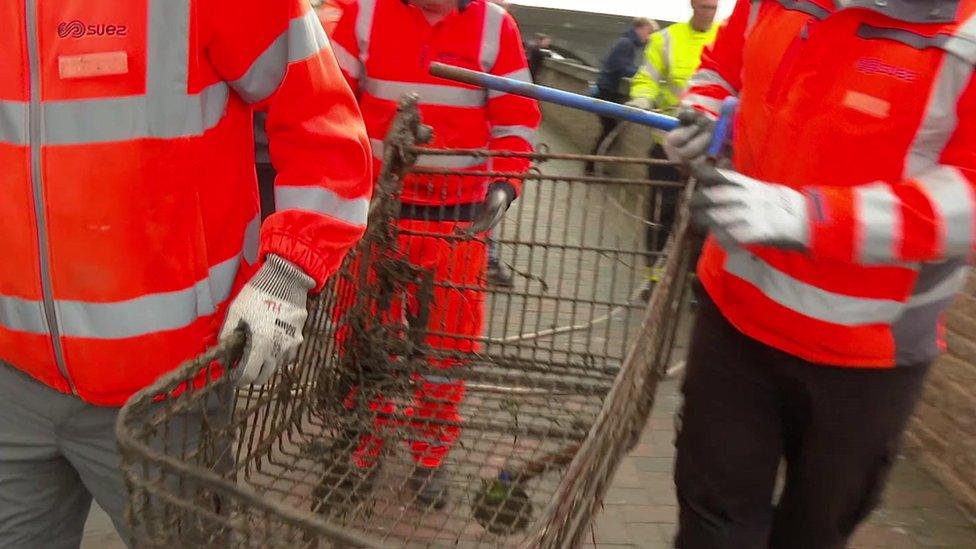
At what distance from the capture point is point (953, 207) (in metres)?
1.48

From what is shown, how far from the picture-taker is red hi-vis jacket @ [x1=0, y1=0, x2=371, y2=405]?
1376mm

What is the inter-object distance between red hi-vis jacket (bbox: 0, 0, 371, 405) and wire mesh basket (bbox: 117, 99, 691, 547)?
0.57ft

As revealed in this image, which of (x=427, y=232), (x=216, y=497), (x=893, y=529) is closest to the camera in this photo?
(x=216, y=497)

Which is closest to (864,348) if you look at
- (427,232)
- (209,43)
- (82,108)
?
(427,232)

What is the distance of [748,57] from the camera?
188cm

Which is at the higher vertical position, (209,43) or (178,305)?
(209,43)

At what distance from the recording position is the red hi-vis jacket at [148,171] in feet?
4.51

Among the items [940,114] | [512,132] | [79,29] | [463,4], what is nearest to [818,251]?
[940,114]

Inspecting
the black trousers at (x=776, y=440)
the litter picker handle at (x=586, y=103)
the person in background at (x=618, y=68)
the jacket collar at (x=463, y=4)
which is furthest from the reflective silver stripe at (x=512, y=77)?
the person in background at (x=618, y=68)

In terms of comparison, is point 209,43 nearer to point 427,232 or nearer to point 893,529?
point 427,232

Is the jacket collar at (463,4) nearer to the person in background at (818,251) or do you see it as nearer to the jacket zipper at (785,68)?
the person in background at (818,251)

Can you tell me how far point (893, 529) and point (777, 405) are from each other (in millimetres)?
1530

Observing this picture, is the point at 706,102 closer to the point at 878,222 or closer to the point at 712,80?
the point at 712,80

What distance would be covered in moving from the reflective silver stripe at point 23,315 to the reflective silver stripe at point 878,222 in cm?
141
